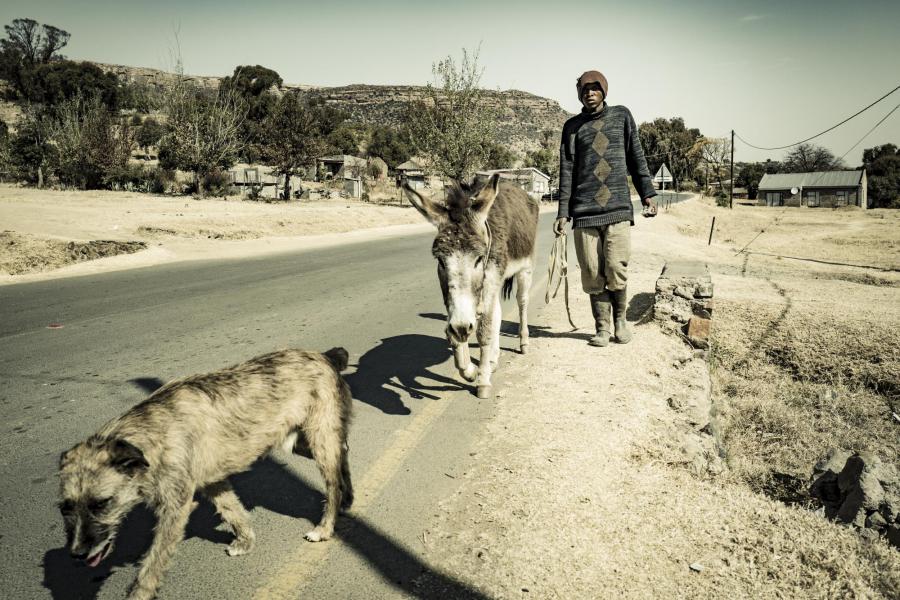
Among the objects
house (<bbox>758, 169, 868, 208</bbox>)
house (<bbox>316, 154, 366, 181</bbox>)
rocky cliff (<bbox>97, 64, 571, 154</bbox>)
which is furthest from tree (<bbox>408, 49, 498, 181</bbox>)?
rocky cliff (<bbox>97, 64, 571, 154</bbox>)

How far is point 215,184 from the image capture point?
3875cm

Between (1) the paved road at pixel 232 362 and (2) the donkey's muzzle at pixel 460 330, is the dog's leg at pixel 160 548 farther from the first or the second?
(2) the donkey's muzzle at pixel 460 330

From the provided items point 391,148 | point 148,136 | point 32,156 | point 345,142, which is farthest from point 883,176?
point 32,156

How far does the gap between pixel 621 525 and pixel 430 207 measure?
105 inches

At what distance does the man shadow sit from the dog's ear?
0.51 meters

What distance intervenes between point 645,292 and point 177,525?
8383 millimetres

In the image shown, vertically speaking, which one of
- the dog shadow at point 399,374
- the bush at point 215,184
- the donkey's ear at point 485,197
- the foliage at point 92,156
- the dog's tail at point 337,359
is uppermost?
the foliage at point 92,156

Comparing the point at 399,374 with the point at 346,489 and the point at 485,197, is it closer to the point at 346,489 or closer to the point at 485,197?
the point at 485,197

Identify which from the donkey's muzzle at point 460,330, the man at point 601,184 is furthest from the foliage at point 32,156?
the donkey's muzzle at point 460,330

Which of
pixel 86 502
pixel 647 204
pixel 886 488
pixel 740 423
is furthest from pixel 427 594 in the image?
pixel 647 204

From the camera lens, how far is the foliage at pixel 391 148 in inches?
3105

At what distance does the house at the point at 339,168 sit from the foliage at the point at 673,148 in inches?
2783

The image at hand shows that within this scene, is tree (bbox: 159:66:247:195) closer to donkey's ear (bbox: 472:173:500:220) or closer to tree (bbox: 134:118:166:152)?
tree (bbox: 134:118:166:152)

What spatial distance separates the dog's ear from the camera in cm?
211
